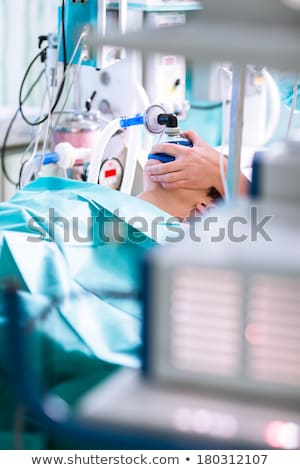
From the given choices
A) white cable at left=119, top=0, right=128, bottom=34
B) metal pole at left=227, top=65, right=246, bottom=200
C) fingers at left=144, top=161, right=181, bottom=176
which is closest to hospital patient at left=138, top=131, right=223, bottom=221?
fingers at left=144, top=161, right=181, bottom=176

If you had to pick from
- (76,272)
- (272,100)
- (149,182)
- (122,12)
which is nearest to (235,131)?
(76,272)

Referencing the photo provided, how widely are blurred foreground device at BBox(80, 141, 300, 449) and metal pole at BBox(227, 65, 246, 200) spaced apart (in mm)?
527

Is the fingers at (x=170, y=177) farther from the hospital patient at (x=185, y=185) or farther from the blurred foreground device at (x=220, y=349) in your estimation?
the blurred foreground device at (x=220, y=349)

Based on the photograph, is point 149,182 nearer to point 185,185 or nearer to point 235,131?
point 185,185

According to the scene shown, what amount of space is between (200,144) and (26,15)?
1.70 meters

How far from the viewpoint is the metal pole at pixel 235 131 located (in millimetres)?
1271

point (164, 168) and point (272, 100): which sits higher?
point (272, 100)

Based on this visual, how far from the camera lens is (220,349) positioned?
700 mm

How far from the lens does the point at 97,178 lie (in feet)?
8.27

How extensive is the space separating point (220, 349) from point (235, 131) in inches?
28.6

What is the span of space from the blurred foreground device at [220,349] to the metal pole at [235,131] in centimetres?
53

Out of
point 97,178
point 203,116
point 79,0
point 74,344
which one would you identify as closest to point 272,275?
point 74,344

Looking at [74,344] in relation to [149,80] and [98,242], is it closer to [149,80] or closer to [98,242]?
[98,242]

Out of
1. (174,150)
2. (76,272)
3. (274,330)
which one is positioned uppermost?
(174,150)
